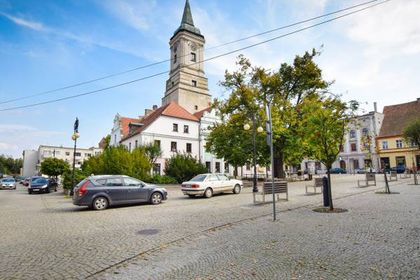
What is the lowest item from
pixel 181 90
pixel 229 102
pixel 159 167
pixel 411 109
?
pixel 159 167

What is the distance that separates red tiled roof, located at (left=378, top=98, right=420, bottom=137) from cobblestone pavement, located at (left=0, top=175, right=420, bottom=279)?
50.6 meters

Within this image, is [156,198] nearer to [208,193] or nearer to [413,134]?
[208,193]

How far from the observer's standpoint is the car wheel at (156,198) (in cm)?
1426

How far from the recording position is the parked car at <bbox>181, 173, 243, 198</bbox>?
53.9 feet

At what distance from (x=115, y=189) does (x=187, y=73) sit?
1601 inches

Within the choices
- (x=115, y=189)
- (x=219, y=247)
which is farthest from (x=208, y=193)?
(x=219, y=247)

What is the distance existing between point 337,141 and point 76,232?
32.7ft

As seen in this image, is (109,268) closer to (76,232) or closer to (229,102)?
(76,232)

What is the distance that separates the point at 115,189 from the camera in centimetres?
1309

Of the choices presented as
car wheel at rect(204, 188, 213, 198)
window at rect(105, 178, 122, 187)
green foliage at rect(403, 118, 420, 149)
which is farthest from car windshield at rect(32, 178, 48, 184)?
green foliage at rect(403, 118, 420, 149)

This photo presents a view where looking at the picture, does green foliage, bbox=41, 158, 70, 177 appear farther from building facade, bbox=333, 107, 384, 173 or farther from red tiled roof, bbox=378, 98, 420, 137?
red tiled roof, bbox=378, 98, 420, 137

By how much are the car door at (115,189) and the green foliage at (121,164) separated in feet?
39.4

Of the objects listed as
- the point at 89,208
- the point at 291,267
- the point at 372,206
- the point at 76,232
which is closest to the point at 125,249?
the point at 76,232

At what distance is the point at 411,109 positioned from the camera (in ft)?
168
